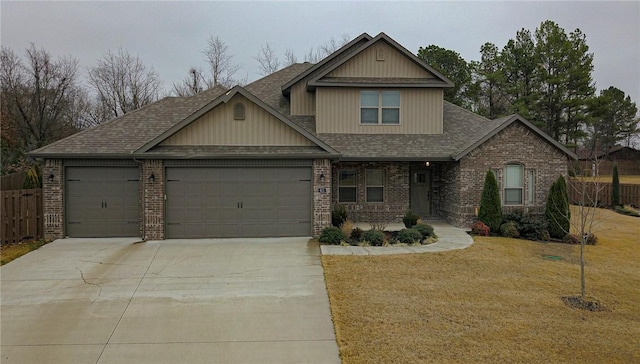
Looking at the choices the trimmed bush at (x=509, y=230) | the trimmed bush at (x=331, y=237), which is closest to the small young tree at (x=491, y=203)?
the trimmed bush at (x=509, y=230)

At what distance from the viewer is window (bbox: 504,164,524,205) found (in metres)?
15.4

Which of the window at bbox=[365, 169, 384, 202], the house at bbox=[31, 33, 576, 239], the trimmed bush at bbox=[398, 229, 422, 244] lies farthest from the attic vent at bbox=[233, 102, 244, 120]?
the trimmed bush at bbox=[398, 229, 422, 244]

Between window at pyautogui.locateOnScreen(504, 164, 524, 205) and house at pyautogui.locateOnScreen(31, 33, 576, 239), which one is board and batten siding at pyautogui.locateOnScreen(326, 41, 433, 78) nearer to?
house at pyautogui.locateOnScreen(31, 33, 576, 239)

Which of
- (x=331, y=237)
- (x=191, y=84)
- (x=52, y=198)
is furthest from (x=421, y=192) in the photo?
(x=191, y=84)

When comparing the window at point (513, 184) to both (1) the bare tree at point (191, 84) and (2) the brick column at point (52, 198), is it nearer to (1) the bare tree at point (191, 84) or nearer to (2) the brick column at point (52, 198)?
(2) the brick column at point (52, 198)

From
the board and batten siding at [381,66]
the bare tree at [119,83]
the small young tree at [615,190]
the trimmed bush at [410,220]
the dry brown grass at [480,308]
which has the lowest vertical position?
the dry brown grass at [480,308]

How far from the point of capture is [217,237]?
1291 cm

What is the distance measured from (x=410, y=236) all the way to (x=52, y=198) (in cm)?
1103

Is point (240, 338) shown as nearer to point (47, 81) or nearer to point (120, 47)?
point (47, 81)

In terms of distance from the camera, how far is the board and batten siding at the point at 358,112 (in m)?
Answer: 16.5

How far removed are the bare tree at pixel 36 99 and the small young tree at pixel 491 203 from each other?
29.9m

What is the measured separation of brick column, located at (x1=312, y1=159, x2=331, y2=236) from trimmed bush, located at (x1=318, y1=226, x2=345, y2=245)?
57 centimetres

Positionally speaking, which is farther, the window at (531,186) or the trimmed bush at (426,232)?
the window at (531,186)

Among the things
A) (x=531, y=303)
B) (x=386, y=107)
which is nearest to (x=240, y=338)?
(x=531, y=303)
